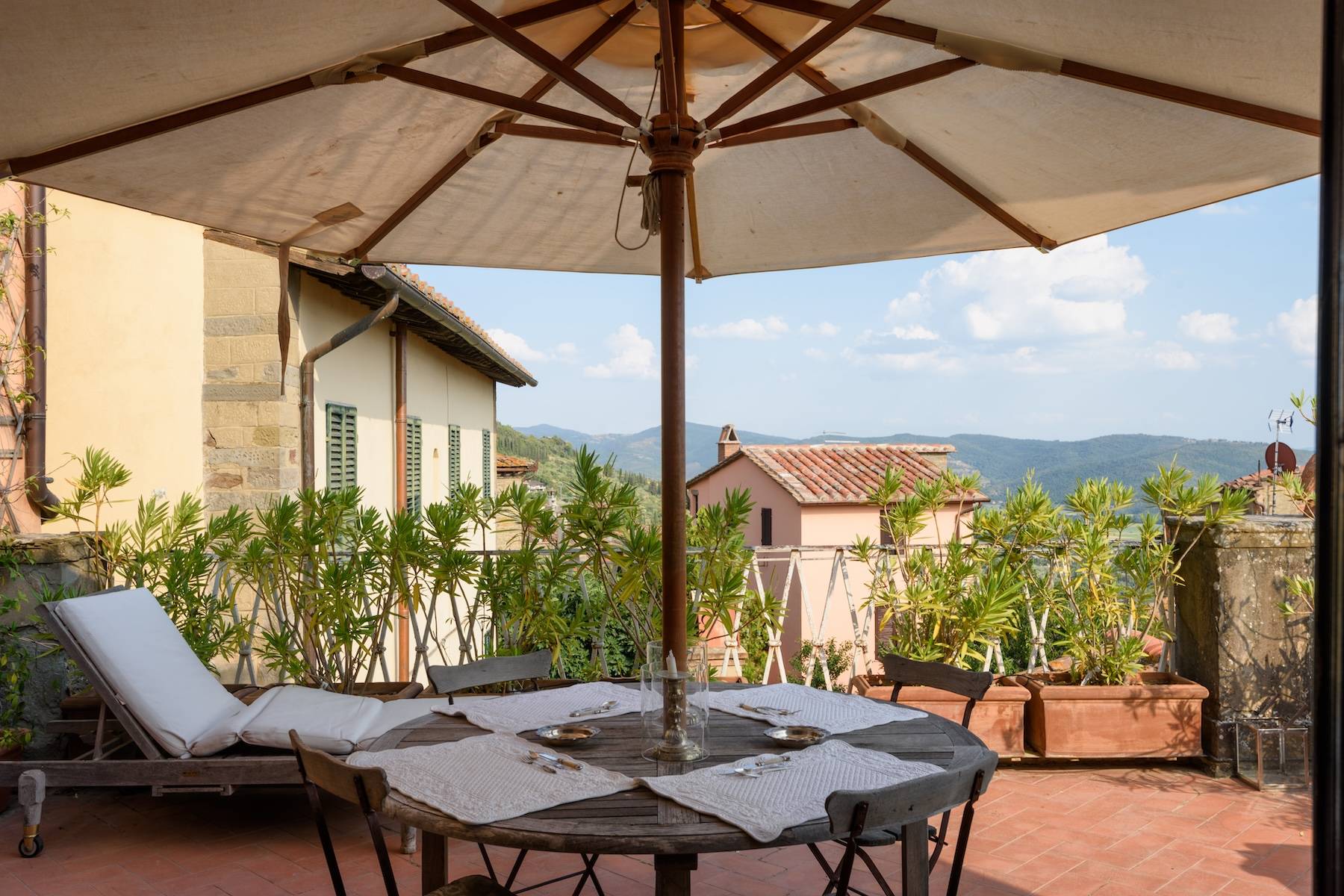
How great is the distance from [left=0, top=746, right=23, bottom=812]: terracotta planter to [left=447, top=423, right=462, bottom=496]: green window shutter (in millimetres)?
8062

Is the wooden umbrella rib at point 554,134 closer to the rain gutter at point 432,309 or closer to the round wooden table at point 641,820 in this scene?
the round wooden table at point 641,820

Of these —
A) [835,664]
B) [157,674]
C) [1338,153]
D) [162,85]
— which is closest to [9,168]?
[162,85]

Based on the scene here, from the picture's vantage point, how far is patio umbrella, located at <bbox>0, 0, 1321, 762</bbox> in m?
2.27

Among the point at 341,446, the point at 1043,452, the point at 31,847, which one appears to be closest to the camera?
the point at 31,847

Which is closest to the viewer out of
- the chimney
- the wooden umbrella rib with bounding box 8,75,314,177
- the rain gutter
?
the wooden umbrella rib with bounding box 8,75,314,177

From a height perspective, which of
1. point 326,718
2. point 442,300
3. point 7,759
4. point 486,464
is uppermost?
point 442,300

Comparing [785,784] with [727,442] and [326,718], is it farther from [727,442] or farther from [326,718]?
[727,442]

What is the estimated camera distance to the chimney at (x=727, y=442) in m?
24.4

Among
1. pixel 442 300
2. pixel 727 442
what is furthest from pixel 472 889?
pixel 727 442

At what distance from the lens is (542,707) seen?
271 centimetres

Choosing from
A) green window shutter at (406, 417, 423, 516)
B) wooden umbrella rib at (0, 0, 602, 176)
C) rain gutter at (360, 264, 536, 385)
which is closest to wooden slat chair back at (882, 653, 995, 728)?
wooden umbrella rib at (0, 0, 602, 176)

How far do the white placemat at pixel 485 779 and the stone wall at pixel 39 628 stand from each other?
2712 mm

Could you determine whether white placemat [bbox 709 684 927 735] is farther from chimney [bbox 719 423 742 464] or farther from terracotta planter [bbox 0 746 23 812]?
chimney [bbox 719 423 742 464]

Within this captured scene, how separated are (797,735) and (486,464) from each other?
13.3m
